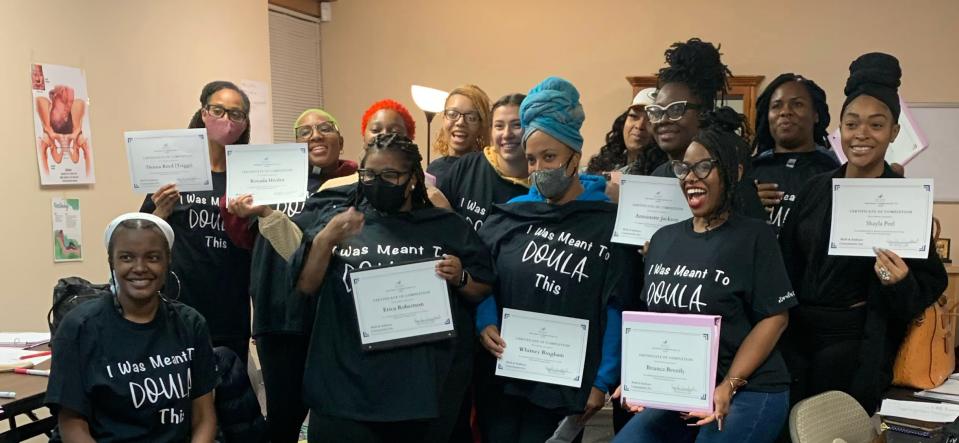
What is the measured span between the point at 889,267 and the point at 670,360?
30.3 inches

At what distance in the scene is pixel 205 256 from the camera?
3.20m

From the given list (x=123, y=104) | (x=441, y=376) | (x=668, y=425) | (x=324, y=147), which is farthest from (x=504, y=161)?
(x=123, y=104)

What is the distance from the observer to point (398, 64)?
7879 millimetres

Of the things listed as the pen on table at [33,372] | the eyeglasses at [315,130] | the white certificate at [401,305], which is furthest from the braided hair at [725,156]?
the pen on table at [33,372]

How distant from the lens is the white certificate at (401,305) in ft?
8.00

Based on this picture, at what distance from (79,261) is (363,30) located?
A: 4290 millimetres

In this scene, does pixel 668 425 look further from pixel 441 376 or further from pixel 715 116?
pixel 715 116

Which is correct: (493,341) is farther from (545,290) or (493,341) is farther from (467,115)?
(467,115)

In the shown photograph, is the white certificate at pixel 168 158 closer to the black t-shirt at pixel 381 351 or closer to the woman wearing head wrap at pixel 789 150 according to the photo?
the black t-shirt at pixel 381 351

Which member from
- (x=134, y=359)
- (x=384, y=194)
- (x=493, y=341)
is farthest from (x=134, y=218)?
(x=493, y=341)

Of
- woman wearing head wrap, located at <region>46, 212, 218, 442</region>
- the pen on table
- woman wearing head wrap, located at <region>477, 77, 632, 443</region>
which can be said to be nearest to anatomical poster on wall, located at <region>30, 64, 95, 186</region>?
the pen on table

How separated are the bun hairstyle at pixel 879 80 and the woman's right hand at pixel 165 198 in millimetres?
2380

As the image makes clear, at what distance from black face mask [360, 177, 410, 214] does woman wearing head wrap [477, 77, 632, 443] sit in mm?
367

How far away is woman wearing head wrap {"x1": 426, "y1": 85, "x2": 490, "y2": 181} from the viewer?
11.5 ft
